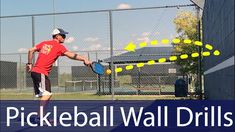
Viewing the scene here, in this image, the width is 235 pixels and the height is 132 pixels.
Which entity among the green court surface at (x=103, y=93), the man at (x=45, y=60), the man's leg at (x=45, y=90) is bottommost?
the green court surface at (x=103, y=93)

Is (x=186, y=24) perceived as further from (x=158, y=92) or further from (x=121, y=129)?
(x=121, y=129)

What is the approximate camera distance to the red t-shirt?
7.45 meters

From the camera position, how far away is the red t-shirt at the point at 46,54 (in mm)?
7453

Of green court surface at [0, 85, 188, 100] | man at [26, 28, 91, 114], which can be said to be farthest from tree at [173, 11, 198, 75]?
man at [26, 28, 91, 114]

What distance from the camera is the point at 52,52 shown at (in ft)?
24.5

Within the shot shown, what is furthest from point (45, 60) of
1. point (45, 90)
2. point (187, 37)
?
point (187, 37)

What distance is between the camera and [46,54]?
7.47m

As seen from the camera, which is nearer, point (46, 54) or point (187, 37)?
point (46, 54)

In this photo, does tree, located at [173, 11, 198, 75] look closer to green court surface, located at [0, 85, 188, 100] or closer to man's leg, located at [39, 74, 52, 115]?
green court surface, located at [0, 85, 188, 100]

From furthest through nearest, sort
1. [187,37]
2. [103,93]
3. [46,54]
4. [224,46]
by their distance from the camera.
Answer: [187,37] < [103,93] < [224,46] < [46,54]

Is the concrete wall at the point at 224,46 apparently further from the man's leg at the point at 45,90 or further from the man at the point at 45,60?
the man's leg at the point at 45,90

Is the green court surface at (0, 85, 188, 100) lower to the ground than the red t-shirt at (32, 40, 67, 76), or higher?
lower

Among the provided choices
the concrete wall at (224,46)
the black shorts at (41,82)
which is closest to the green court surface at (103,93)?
the concrete wall at (224,46)

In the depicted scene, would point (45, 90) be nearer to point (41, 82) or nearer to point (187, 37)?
point (41, 82)
